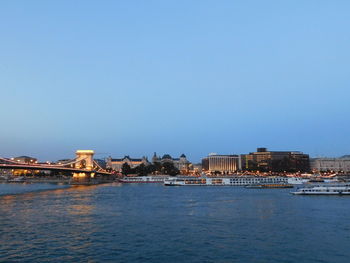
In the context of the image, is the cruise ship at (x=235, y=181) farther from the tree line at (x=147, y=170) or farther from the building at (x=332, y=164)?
the building at (x=332, y=164)

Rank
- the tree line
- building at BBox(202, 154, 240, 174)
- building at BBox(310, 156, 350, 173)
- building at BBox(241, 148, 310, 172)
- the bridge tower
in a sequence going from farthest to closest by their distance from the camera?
building at BBox(202, 154, 240, 174) < building at BBox(310, 156, 350, 173) < building at BBox(241, 148, 310, 172) < the tree line < the bridge tower

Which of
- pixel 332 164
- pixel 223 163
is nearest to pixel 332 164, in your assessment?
pixel 332 164

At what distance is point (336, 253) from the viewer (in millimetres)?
14367

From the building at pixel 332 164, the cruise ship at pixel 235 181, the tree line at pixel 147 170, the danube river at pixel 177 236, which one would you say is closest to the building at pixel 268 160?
the building at pixel 332 164

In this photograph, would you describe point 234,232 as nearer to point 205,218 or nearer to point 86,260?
point 205,218

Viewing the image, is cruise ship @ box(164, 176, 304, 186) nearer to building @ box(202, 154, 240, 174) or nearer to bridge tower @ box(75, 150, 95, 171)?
bridge tower @ box(75, 150, 95, 171)

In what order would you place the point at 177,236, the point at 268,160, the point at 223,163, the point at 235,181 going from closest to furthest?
the point at 177,236 < the point at 235,181 < the point at 268,160 < the point at 223,163

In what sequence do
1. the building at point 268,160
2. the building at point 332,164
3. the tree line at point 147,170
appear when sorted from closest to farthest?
the tree line at point 147,170, the building at point 268,160, the building at point 332,164

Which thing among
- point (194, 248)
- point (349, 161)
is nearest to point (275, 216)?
point (194, 248)

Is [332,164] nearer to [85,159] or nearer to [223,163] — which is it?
[223,163]

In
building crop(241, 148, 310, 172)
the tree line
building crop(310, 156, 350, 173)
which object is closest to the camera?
the tree line

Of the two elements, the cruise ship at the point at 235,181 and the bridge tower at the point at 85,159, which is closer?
the cruise ship at the point at 235,181

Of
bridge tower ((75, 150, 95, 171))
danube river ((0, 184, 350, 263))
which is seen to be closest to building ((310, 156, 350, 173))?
bridge tower ((75, 150, 95, 171))

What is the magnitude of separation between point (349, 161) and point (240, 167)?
49096 mm
